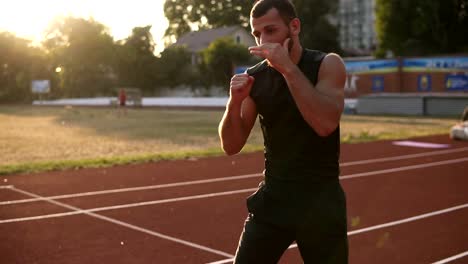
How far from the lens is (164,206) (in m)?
8.31

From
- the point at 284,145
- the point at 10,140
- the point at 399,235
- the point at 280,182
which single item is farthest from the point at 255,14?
the point at 10,140

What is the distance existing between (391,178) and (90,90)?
37.2 m

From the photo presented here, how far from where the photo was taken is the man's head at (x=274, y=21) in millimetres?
2463

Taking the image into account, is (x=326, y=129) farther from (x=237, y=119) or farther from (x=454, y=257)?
(x=454, y=257)

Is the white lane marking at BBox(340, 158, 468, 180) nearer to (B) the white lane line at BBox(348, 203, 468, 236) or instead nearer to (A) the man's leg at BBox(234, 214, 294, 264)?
(B) the white lane line at BBox(348, 203, 468, 236)

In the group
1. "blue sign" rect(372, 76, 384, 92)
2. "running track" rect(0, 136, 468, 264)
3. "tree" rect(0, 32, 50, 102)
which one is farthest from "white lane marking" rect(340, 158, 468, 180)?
"tree" rect(0, 32, 50, 102)

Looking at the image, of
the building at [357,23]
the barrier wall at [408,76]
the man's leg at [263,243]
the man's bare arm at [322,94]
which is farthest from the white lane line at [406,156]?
the building at [357,23]

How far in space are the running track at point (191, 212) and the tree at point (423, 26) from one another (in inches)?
1457

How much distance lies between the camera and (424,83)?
36.4 m

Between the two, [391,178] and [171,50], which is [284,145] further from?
[391,178]

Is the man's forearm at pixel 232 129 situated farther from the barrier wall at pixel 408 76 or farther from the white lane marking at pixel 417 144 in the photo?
the barrier wall at pixel 408 76

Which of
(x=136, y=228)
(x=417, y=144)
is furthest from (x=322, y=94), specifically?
(x=417, y=144)

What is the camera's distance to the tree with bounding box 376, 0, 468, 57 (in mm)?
46969

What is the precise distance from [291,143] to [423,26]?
4773cm
